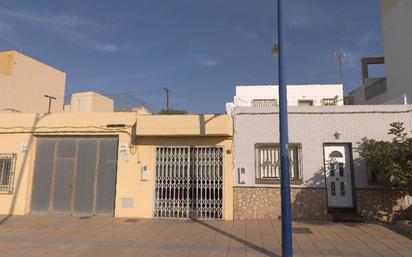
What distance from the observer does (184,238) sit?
338 inches

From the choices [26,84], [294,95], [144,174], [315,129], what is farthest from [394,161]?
[26,84]

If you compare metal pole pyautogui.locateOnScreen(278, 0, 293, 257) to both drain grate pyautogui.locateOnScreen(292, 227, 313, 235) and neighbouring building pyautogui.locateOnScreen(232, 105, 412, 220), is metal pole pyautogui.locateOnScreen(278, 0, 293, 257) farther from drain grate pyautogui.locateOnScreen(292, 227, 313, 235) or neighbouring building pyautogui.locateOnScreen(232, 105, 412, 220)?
neighbouring building pyautogui.locateOnScreen(232, 105, 412, 220)

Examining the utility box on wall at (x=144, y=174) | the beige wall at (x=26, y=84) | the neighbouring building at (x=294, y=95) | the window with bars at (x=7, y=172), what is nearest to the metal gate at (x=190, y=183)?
the utility box on wall at (x=144, y=174)

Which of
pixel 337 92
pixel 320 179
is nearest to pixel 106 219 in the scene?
pixel 320 179

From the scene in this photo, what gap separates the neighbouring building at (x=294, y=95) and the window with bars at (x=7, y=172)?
1522cm

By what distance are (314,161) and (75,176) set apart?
8383mm

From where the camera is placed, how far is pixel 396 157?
9.18m

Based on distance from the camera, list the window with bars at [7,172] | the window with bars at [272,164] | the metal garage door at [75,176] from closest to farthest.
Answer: the window with bars at [272,164], the metal garage door at [75,176], the window with bars at [7,172]

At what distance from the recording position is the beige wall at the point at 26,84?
24.1 m

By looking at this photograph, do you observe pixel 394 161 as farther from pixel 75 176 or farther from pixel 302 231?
pixel 75 176

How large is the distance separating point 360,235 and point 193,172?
5422 mm

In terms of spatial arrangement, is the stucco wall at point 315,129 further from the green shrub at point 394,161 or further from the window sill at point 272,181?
the green shrub at point 394,161

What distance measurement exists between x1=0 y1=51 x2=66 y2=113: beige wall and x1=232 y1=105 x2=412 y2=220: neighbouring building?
19619 mm

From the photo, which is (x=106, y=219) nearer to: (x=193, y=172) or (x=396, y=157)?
(x=193, y=172)
